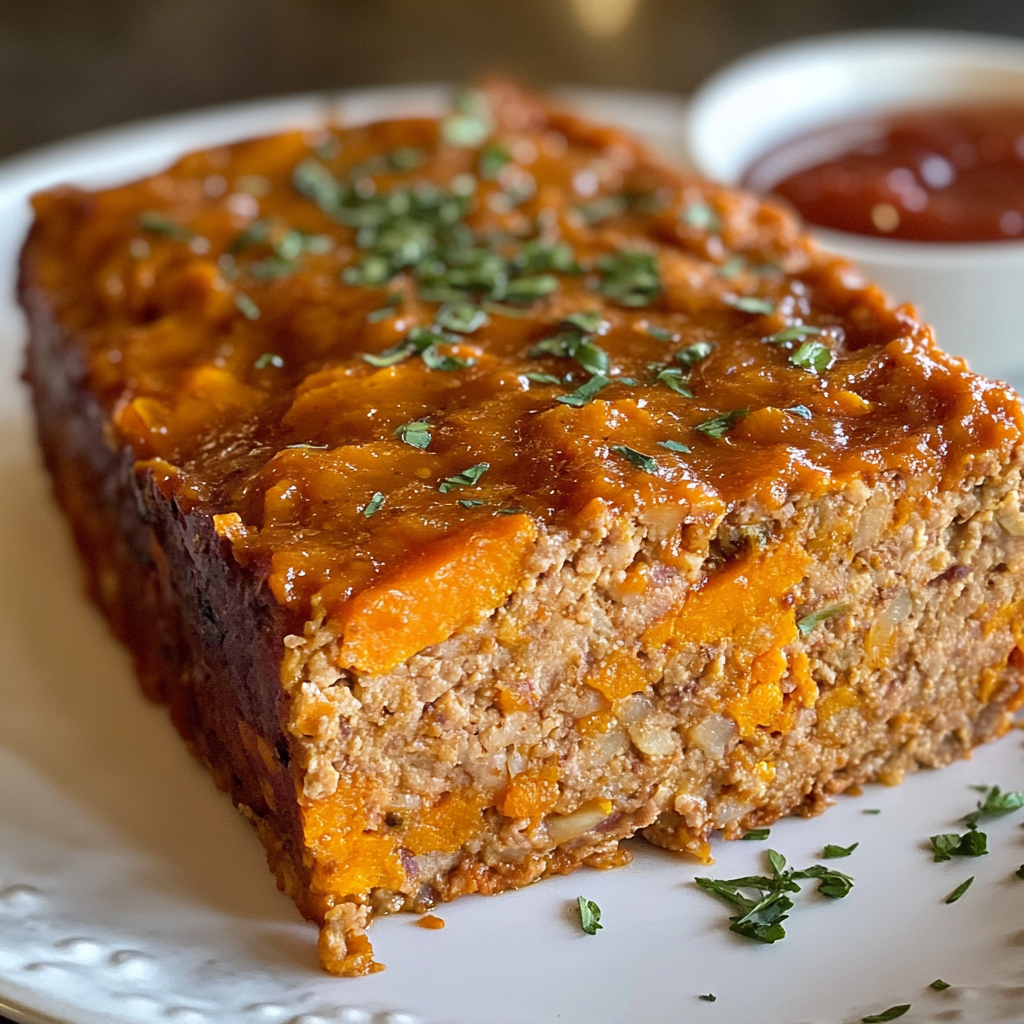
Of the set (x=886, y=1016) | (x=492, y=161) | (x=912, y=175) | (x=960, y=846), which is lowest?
(x=886, y=1016)

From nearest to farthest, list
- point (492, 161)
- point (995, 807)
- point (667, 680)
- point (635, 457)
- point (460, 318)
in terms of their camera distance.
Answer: point (635, 457) → point (667, 680) → point (995, 807) → point (460, 318) → point (492, 161)

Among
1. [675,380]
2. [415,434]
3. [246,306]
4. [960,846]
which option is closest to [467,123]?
[246,306]

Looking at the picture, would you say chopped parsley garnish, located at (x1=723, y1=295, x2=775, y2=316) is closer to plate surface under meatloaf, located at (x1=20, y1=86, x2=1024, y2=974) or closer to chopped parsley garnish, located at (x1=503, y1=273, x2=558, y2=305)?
plate surface under meatloaf, located at (x1=20, y1=86, x2=1024, y2=974)

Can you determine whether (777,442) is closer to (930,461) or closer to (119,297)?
(930,461)

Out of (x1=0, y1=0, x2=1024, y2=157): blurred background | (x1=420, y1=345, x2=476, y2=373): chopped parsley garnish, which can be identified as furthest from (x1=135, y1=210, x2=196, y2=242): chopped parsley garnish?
(x1=0, y1=0, x2=1024, y2=157): blurred background

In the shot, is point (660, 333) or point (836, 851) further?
point (660, 333)

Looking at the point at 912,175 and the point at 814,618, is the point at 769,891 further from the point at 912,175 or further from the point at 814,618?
the point at 912,175
